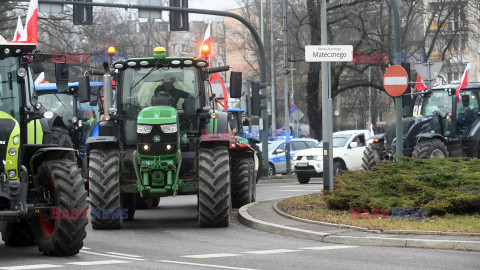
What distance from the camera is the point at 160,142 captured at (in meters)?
15.4

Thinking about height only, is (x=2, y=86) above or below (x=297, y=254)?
above

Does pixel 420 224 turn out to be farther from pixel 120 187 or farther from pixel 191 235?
pixel 120 187

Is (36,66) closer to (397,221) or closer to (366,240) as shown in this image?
(366,240)

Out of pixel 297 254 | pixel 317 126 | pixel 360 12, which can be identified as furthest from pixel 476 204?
pixel 317 126

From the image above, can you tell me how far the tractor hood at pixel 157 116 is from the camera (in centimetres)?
1535

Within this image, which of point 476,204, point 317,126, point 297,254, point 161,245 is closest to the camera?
point 297,254

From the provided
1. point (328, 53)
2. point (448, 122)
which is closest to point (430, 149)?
point (448, 122)

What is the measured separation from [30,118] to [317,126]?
35.7 m

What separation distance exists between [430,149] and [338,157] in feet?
28.2

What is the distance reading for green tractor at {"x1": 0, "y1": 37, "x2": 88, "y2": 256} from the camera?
11.1m

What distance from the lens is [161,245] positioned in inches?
522

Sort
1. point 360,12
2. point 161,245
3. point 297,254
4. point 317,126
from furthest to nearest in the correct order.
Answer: point 317,126 → point 360,12 → point 161,245 → point 297,254

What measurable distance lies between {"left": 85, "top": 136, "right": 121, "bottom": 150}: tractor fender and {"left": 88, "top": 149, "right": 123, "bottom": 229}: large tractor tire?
0.88ft

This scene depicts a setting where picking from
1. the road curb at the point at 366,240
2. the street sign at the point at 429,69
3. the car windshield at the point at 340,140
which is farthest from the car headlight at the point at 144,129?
the car windshield at the point at 340,140
